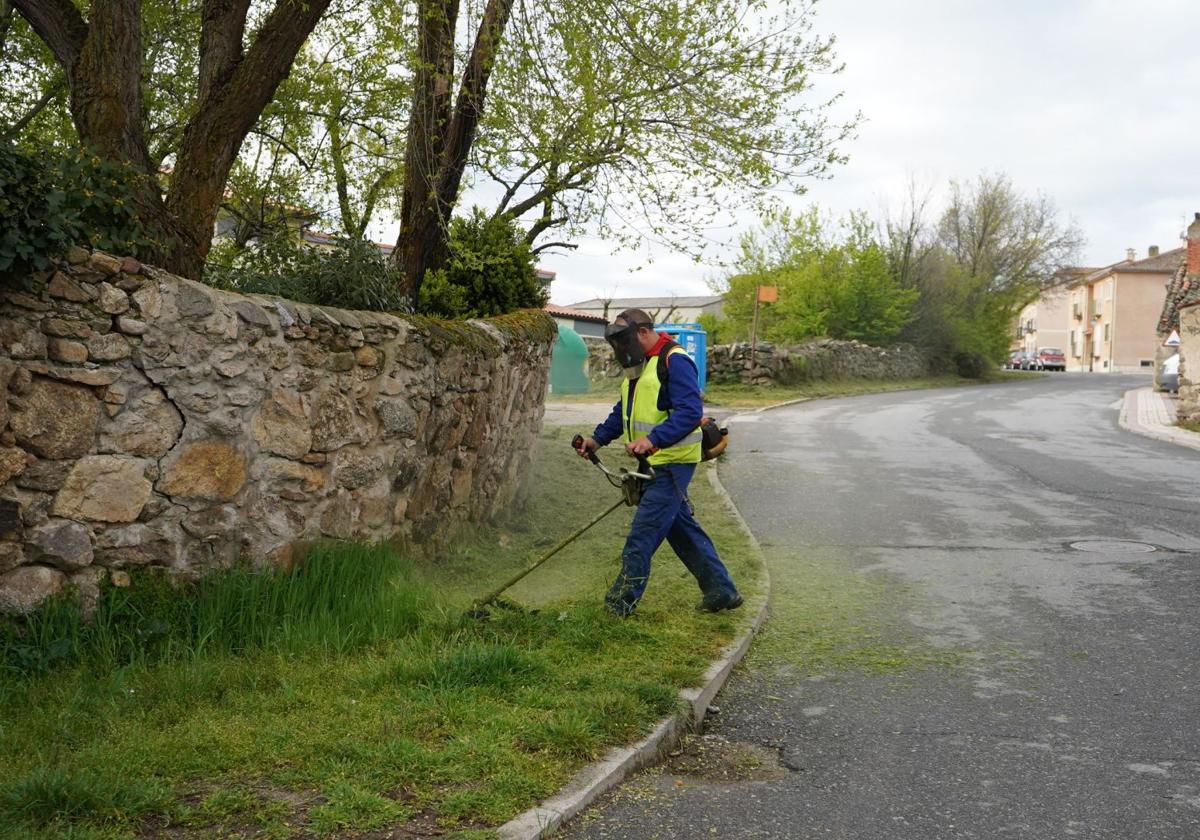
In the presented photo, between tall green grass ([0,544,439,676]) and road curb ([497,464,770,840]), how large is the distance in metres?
1.58

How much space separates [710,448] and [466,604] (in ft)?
5.71

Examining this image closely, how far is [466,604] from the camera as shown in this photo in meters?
6.29

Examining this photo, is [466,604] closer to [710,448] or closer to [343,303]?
[710,448]

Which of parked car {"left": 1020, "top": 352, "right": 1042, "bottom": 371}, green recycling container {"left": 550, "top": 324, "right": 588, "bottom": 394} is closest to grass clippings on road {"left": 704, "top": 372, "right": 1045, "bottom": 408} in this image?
green recycling container {"left": 550, "top": 324, "right": 588, "bottom": 394}

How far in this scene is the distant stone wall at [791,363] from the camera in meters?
32.2

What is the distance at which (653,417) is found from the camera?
6.45 metres

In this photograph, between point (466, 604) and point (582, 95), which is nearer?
point (466, 604)

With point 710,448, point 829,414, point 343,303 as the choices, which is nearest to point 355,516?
point 343,303

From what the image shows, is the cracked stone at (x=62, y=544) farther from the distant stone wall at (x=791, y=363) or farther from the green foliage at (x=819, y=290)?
the green foliage at (x=819, y=290)

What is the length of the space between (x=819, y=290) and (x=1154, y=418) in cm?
1900

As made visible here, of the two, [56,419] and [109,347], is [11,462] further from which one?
[109,347]

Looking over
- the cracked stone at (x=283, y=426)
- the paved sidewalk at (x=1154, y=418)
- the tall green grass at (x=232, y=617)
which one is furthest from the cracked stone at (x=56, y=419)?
the paved sidewalk at (x=1154, y=418)

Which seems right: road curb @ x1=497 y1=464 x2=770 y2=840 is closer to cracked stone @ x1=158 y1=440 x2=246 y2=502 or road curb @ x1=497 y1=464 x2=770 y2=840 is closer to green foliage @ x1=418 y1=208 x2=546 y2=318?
cracked stone @ x1=158 y1=440 x2=246 y2=502

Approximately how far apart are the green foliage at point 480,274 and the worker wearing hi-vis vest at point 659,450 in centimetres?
Result: 351
